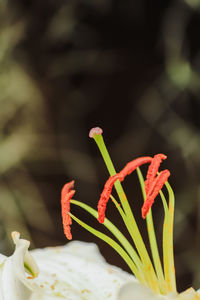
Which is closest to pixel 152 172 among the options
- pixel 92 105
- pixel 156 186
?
pixel 156 186

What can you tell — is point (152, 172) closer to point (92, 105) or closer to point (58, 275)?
point (58, 275)

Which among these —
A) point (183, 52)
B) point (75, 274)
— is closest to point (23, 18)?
point (183, 52)

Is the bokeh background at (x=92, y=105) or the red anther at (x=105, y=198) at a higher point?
the bokeh background at (x=92, y=105)

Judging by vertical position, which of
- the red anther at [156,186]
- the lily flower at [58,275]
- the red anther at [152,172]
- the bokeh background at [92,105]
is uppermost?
the bokeh background at [92,105]

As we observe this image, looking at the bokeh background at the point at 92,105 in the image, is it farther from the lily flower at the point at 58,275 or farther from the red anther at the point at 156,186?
the red anther at the point at 156,186

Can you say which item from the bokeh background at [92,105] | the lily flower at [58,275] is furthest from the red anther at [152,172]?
the bokeh background at [92,105]

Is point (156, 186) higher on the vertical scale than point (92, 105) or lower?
lower

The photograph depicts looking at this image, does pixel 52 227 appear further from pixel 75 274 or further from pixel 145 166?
pixel 75 274

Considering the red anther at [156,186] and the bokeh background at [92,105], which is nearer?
the red anther at [156,186]
